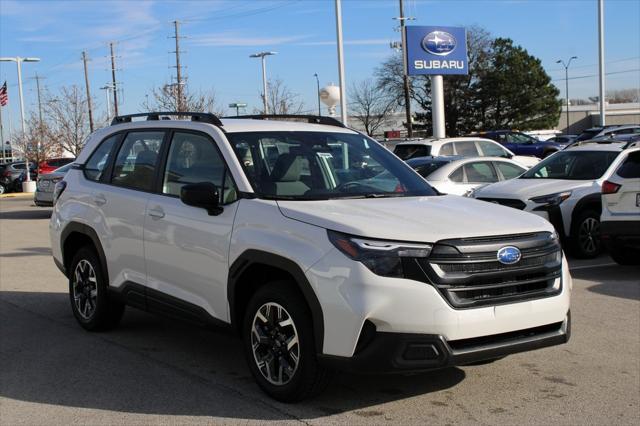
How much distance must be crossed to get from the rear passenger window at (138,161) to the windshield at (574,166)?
296 inches

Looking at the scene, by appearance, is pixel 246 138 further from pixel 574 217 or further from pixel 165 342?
pixel 574 217

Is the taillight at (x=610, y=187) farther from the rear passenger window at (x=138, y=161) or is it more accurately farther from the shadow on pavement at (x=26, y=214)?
the shadow on pavement at (x=26, y=214)

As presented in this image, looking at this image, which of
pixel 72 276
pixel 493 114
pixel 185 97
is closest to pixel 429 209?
pixel 72 276

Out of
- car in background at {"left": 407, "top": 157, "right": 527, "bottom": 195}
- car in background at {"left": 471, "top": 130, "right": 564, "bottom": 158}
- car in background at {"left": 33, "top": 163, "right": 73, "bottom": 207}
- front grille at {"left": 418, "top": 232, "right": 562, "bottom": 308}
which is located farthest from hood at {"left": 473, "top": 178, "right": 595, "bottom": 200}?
car in background at {"left": 471, "top": 130, "right": 564, "bottom": 158}

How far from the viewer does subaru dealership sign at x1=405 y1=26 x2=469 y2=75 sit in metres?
29.4

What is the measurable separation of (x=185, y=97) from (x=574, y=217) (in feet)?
126

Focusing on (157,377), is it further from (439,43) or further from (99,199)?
(439,43)

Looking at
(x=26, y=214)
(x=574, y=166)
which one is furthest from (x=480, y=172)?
(x=26, y=214)

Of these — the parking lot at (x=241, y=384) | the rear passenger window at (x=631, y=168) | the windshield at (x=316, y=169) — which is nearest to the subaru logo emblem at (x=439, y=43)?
the rear passenger window at (x=631, y=168)

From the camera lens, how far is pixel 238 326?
4879 millimetres

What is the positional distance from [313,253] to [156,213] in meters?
1.79

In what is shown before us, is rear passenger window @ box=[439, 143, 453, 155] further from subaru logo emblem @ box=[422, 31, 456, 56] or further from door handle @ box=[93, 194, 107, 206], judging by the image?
subaru logo emblem @ box=[422, 31, 456, 56]

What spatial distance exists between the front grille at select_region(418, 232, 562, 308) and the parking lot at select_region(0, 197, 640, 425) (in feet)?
2.50

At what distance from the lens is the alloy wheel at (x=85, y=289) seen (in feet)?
21.5
